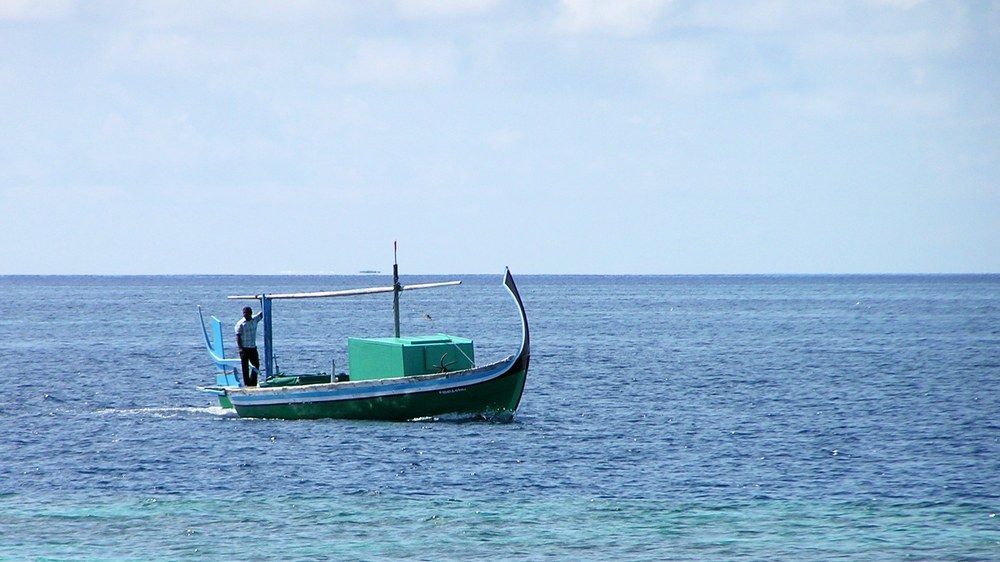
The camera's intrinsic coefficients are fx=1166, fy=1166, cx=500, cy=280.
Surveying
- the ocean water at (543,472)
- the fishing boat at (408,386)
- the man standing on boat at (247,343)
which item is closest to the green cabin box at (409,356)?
the fishing boat at (408,386)

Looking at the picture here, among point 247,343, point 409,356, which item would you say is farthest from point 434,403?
point 247,343

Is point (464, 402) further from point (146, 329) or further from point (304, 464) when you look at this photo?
point (146, 329)

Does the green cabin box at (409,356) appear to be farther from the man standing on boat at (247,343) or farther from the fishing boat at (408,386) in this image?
the man standing on boat at (247,343)

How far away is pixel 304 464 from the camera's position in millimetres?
29344

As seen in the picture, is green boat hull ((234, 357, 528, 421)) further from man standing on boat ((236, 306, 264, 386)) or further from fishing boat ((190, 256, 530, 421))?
man standing on boat ((236, 306, 264, 386))

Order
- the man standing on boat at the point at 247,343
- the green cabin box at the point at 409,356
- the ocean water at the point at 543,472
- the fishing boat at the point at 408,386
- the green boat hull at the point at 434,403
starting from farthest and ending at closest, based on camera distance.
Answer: the man standing on boat at the point at 247,343 < the green boat hull at the point at 434,403 < the green cabin box at the point at 409,356 < the fishing boat at the point at 408,386 < the ocean water at the point at 543,472

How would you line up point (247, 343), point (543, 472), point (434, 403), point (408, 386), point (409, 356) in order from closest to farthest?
point (543, 472) → point (409, 356) → point (408, 386) → point (434, 403) → point (247, 343)

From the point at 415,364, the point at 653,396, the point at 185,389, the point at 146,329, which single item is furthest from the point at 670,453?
the point at 146,329

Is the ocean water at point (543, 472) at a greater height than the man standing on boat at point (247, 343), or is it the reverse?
the man standing on boat at point (247, 343)

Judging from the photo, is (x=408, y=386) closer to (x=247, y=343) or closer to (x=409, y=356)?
(x=409, y=356)

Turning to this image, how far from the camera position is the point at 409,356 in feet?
115

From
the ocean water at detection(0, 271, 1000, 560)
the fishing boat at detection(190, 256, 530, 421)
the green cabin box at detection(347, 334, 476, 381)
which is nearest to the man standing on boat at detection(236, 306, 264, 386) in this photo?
the fishing boat at detection(190, 256, 530, 421)

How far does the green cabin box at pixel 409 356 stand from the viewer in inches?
1379

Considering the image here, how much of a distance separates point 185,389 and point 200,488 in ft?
82.3
